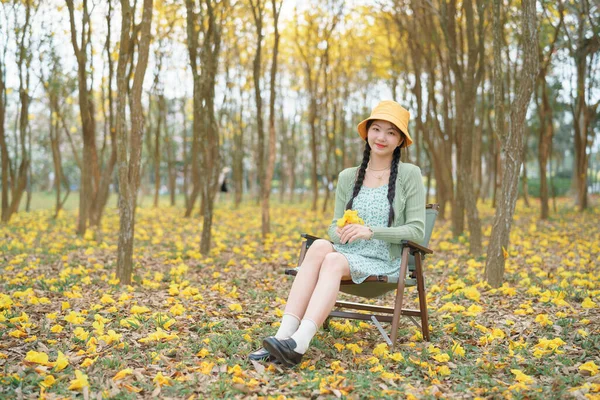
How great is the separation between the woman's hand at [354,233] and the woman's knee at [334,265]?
11cm

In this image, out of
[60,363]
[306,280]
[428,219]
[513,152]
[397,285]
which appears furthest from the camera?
[513,152]

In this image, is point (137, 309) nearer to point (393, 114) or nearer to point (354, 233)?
point (354, 233)

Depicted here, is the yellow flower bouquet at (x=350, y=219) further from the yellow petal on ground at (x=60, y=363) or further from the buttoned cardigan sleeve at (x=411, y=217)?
the yellow petal on ground at (x=60, y=363)

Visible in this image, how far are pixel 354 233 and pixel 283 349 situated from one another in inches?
32.0

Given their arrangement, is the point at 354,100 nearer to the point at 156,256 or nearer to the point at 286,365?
the point at 156,256

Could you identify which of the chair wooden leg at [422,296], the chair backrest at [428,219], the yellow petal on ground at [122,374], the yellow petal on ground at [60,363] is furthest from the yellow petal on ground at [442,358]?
the yellow petal on ground at [60,363]

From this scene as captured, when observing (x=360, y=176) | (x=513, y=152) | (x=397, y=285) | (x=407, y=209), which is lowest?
(x=397, y=285)

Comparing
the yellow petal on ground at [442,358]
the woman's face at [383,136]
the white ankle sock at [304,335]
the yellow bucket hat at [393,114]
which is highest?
the yellow bucket hat at [393,114]

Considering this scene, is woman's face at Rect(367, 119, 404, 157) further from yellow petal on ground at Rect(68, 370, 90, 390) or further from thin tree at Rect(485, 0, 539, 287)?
yellow petal on ground at Rect(68, 370, 90, 390)

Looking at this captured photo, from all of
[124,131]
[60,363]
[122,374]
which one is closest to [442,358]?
[122,374]

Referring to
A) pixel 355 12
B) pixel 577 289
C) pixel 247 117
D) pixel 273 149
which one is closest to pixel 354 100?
pixel 247 117

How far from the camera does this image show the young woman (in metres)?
3.29

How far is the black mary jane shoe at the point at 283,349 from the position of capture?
308 centimetres

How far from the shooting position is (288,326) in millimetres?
3301
